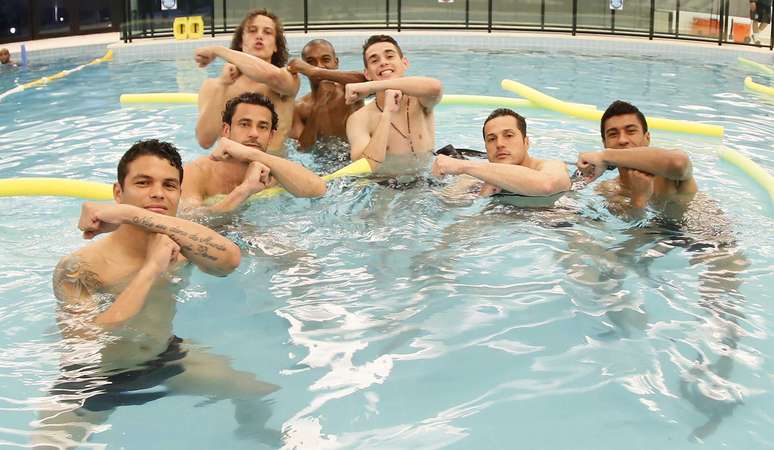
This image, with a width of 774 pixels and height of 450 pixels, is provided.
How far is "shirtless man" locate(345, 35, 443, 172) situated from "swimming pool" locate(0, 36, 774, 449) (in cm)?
49

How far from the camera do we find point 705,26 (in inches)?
628

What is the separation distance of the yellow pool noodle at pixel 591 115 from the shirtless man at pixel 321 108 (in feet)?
9.69

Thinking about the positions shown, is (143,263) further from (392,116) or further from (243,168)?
(392,116)

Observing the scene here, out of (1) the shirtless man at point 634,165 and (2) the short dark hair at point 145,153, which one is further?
(1) the shirtless man at point 634,165

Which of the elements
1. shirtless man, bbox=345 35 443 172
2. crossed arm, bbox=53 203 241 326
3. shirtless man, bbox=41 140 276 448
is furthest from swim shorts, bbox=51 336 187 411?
shirtless man, bbox=345 35 443 172

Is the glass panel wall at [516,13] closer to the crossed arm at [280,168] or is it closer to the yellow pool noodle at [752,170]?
the yellow pool noodle at [752,170]

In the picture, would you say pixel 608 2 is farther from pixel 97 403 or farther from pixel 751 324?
pixel 97 403

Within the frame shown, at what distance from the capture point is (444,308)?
4211mm

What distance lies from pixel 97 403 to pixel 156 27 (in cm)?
1500

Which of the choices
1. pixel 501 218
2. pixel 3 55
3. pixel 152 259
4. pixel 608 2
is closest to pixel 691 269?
pixel 501 218

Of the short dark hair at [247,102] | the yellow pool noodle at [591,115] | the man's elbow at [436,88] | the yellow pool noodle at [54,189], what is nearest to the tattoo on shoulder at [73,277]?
the short dark hair at [247,102]

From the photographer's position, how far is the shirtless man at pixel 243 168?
15.7 ft

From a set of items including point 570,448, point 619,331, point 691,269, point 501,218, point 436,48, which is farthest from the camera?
point 436,48

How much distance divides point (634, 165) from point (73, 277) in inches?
116
